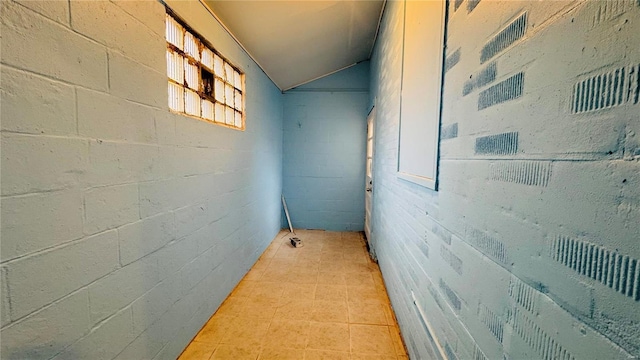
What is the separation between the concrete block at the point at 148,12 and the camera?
1320 mm

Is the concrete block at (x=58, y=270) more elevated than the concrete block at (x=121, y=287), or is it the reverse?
the concrete block at (x=58, y=270)

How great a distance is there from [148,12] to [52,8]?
0.58m

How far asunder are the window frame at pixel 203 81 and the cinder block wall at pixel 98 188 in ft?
0.26

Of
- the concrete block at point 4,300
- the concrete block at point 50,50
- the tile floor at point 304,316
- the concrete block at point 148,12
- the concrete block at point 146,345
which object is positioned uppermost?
the concrete block at point 148,12

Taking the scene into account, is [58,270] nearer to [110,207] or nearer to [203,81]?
[110,207]

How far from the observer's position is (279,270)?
3240mm

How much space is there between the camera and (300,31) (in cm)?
291

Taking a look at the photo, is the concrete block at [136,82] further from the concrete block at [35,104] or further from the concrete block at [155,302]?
the concrete block at [155,302]

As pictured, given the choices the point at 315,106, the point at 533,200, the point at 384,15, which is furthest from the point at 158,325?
the point at 315,106

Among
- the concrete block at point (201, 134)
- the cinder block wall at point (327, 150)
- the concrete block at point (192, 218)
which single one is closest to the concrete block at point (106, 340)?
the concrete block at point (192, 218)

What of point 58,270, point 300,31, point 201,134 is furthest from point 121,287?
point 300,31

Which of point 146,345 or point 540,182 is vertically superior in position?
point 540,182

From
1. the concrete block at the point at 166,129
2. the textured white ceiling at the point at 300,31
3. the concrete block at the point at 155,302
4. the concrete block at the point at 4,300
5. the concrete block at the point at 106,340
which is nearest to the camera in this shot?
the concrete block at the point at 4,300

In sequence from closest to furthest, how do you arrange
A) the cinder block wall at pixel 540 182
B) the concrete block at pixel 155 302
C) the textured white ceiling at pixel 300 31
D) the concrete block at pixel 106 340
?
the cinder block wall at pixel 540 182
the concrete block at pixel 106 340
the concrete block at pixel 155 302
the textured white ceiling at pixel 300 31
